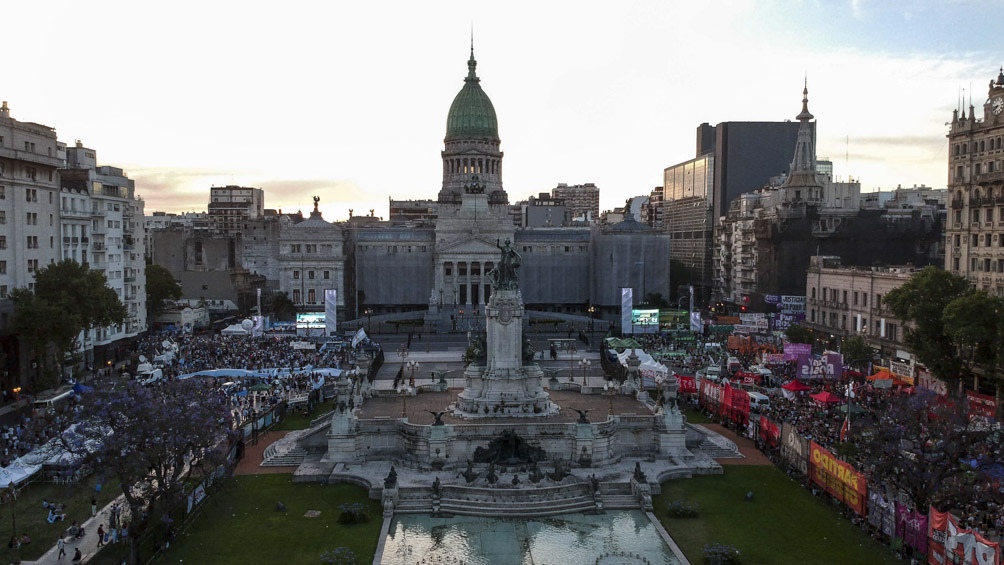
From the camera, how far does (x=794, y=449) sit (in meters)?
43.7

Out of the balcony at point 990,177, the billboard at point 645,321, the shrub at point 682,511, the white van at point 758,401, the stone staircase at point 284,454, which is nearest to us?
the shrub at point 682,511

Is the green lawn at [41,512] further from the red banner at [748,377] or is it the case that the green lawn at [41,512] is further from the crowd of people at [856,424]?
the red banner at [748,377]

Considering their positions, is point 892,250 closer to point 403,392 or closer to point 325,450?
point 403,392

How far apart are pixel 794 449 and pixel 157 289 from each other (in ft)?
259

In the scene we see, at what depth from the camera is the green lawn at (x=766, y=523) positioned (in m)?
32.8

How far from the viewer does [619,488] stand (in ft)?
133

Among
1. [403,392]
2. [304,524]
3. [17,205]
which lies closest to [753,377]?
[403,392]

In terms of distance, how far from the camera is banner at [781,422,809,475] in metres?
42.1

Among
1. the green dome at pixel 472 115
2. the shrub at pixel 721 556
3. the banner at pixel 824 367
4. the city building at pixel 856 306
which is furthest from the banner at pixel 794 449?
the green dome at pixel 472 115

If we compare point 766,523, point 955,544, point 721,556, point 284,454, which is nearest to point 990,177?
point 766,523

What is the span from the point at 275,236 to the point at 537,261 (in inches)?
1819

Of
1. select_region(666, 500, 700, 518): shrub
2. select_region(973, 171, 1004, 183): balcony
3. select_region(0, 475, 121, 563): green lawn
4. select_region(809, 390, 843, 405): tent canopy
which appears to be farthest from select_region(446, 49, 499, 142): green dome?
select_region(666, 500, 700, 518): shrub

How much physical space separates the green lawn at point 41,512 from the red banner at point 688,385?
125 feet

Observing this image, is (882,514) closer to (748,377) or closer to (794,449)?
(794,449)
